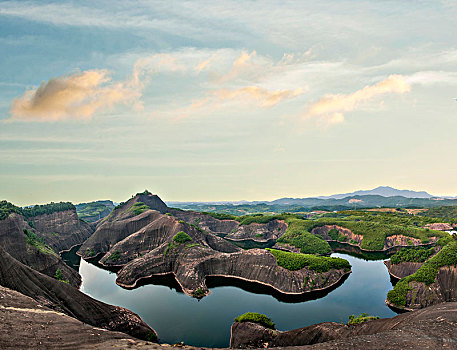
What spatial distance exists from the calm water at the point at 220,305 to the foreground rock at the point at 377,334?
541cm

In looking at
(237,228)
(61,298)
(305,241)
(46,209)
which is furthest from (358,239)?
(46,209)

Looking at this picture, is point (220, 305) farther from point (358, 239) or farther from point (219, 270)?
point (358, 239)

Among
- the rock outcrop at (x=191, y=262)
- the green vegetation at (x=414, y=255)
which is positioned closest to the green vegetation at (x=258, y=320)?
the rock outcrop at (x=191, y=262)

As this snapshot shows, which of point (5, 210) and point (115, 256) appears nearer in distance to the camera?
point (5, 210)

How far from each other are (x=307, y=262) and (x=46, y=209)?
111824 millimetres

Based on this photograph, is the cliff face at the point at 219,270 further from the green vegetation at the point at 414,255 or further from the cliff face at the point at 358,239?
the cliff face at the point at 358,239

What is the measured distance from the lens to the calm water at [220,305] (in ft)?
137

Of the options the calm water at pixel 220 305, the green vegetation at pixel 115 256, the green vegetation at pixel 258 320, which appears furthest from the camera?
the green vegetation at pixel 115 256

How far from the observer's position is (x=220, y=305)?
51.6 metres

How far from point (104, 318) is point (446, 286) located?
54.7m

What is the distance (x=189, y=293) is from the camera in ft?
191

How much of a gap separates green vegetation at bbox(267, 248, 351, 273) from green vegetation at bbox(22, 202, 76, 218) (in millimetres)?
100813

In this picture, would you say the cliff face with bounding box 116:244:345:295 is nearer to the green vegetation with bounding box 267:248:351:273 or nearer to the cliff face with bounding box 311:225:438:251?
the green vegetation with bounding box 267:248:351:273

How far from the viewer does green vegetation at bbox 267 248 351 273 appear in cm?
6178
